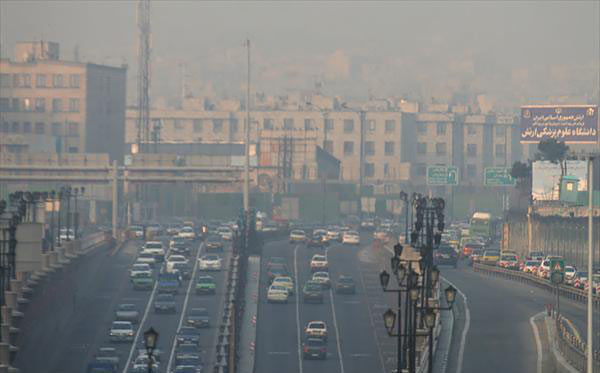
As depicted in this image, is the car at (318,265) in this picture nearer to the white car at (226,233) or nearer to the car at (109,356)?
the white car at (226,233)

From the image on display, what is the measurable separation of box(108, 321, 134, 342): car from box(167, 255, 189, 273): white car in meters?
24.4

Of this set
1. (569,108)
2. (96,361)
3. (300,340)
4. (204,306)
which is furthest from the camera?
(569,108)

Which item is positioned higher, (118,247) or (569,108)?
(569,108)

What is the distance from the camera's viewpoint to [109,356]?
6856cm

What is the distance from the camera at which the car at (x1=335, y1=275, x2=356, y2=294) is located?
9688 cm

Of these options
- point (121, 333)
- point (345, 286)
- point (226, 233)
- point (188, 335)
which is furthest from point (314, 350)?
point (226, 233)

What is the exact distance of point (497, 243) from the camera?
158 meters

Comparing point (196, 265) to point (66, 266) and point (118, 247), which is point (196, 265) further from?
point (66, 266)

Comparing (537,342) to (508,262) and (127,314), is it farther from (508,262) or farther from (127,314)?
(508,262)

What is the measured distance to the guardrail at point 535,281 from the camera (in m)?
85.5

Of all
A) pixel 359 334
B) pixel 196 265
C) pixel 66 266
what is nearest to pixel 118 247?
pixel 196 265

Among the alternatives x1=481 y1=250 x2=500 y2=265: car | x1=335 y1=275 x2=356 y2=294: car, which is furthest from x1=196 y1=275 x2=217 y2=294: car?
x1=481 y1=250 x2=500 y2=265: car

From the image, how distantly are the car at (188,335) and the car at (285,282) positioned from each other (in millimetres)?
15049

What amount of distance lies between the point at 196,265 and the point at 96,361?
44.4 meters
